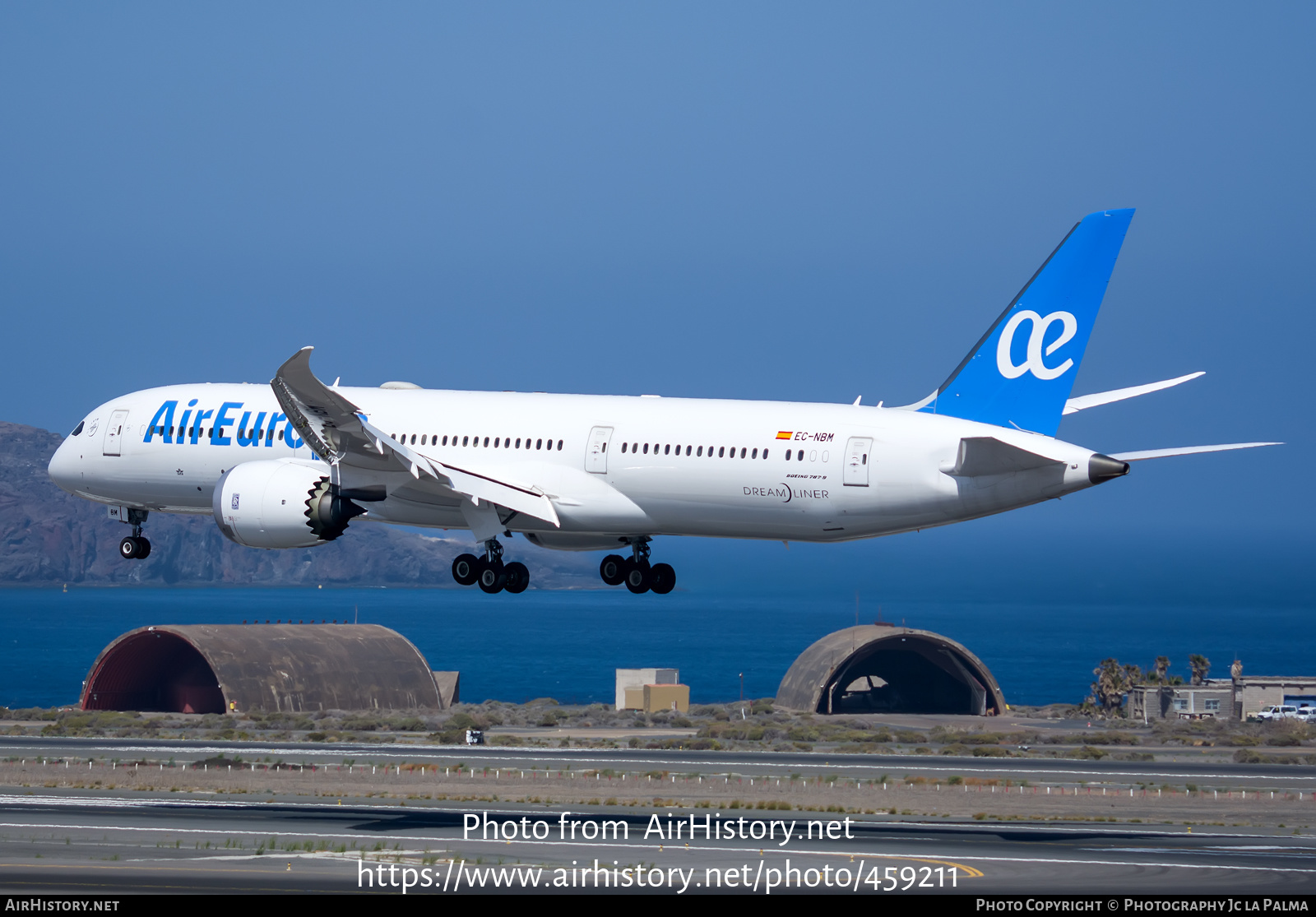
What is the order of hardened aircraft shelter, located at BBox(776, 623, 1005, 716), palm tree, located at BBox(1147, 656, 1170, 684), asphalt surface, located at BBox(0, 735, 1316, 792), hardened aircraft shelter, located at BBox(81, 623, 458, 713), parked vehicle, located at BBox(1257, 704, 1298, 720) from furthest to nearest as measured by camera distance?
palm tree, located at BBox(1147, 656, 1170, 684)
hardened aircraft shelter, located at BBox(776, 623, 1005, 716)
parked vehicle, located at BBox(1257, 704, 1298, 720)
hardened aircraft shelter, located at BBox(81, 623, 458, 713)
asphalt surface, located at BBox(0, 735, 1316, 792)

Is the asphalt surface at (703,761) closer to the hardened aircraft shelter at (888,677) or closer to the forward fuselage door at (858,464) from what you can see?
the forward fuselage door at (858,464)

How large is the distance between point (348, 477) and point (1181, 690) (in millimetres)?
110904

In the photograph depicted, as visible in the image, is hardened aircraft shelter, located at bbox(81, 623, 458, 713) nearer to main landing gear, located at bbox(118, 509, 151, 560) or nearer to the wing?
main landing gear, located at bbox(118, 509, 151, 560)

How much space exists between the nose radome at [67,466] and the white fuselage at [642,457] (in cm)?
114

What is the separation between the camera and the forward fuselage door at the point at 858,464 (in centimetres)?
4391

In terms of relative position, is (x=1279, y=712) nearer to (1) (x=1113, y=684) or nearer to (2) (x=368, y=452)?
(1) (x=1113, y=684)

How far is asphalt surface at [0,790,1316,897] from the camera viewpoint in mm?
45156

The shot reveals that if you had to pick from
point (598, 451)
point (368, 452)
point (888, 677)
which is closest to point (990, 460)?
point (598, 451)

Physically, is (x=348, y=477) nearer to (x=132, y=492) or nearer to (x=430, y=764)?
(x=132, y=492)

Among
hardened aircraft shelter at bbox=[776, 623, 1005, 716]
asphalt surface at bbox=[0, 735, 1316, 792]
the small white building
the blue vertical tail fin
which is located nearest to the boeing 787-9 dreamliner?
the blue vertical tail fin

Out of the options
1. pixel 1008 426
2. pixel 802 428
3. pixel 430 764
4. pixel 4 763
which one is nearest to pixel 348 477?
pixel 802 428

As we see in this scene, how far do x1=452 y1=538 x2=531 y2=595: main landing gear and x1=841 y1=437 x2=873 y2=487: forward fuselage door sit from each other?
9710mm

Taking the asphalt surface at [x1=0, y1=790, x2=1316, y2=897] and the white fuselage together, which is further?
the asphalt surface at [x1=0, y1=790, x2=1316, y2=897]

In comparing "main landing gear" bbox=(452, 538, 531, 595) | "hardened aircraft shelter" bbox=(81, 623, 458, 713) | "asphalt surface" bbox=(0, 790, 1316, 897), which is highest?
"main landing gear" bbox=(452, 538, 531, 595)
